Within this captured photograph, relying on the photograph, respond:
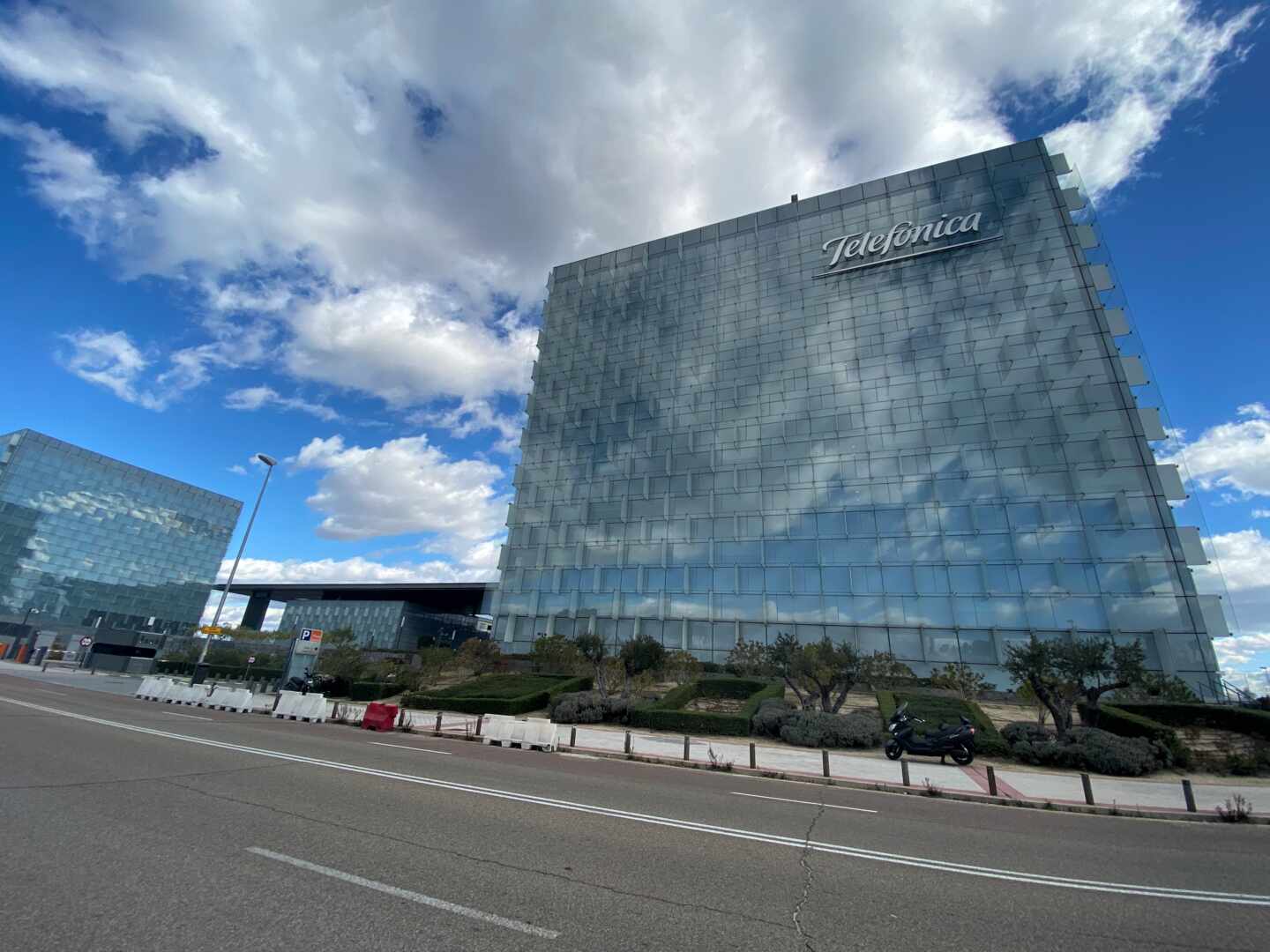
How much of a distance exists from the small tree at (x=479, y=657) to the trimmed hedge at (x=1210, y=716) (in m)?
37.4

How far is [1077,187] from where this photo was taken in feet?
145

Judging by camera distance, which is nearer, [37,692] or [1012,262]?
[37,692]

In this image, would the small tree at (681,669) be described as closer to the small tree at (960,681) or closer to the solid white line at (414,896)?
the small tree at (960,681)

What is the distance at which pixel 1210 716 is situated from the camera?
72.1 ft

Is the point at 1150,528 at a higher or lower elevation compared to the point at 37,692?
higher

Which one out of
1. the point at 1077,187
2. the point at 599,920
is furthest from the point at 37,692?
the point at 1077,187

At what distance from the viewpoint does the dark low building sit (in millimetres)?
87250

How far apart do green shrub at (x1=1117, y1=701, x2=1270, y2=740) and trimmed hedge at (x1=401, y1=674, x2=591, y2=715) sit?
27586 millimetres

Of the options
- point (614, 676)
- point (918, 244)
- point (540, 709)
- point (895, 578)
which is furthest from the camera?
point (918, 244)

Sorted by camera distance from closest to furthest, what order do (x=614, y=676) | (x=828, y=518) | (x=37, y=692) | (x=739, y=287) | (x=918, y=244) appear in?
(x=37, y=692)
(x=614, y=676)
(x=828, y=518)
(x=918, y=244)
(x=739, y=287)

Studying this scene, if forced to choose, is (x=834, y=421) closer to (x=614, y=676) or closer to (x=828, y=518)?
(x=828, y=518)

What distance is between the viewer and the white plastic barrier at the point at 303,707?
2294 cm

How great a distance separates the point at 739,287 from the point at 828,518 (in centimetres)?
2617

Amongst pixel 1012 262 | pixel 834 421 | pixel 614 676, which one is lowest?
pixel 614 676
